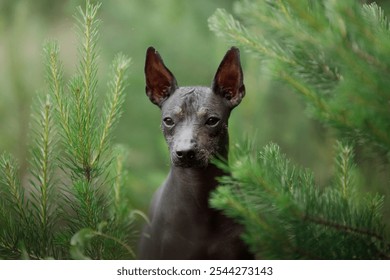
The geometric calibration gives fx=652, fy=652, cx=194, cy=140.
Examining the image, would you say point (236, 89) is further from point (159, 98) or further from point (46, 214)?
point (46, 214)

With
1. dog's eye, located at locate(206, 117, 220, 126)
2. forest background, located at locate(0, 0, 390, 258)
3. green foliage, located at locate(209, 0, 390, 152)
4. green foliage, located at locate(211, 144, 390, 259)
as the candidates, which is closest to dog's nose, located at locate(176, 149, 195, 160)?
dog's eye, located at locate(206, 117, 220, 126)

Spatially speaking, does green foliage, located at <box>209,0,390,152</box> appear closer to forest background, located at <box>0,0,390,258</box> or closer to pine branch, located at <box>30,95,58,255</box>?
pine branch, located at <box>30,95,58,255</box>

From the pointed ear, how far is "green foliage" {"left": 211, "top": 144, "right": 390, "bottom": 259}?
1.28 ft

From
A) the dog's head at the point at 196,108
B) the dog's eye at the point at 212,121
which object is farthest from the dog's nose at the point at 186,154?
the dog's eye at the point at 212,121

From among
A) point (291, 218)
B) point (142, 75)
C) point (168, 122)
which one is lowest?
point (291, 218)

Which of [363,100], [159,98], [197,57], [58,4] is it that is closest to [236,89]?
[159,98]

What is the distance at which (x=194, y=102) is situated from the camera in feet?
5.03

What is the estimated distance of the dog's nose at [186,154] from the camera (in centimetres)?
142

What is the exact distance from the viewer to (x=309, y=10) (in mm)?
1030

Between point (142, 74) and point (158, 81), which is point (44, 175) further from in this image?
point (142, 74)

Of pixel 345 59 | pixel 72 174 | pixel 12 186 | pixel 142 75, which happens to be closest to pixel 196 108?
pixel 72 174

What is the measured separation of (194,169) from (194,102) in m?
0.17

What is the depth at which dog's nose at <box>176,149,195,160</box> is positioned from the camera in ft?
4.67

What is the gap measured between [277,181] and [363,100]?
0.69ft
